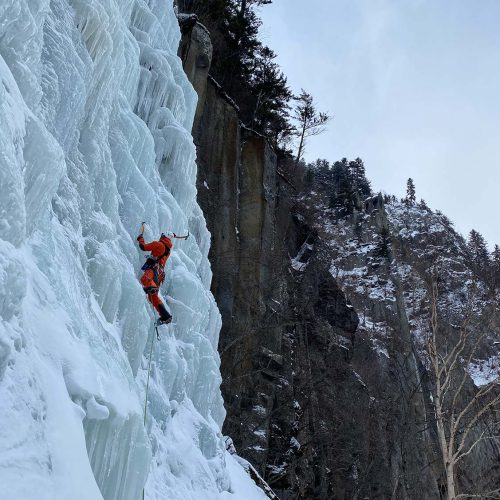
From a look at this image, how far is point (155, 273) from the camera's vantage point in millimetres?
6277

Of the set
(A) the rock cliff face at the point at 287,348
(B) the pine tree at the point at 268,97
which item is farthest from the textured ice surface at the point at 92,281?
(B) the pine tree at the point at 268,97

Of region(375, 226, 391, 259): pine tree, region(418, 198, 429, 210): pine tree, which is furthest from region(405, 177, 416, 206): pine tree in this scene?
region(375, 226, 391, 259): pine tree

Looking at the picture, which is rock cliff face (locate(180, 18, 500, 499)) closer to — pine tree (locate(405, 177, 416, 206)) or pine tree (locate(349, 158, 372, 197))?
pine tree (locate(349, 158, 372, 197))

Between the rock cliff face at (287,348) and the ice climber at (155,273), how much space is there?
274 inches

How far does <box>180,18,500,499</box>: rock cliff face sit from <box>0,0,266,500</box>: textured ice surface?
241 inches

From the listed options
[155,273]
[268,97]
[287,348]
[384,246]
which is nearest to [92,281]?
[155,273]

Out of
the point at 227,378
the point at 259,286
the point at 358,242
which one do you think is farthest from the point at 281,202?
the point at 358,242

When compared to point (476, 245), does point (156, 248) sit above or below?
below

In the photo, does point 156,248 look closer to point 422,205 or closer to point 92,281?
point 92,281

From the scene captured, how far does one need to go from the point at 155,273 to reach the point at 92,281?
1.61 m

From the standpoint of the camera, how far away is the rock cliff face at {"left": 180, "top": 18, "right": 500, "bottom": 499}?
14.5m

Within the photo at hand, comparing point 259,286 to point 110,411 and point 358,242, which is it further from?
point 358,242

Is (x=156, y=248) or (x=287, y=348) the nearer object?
(x=156, y=248)

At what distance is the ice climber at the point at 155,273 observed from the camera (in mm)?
6133
